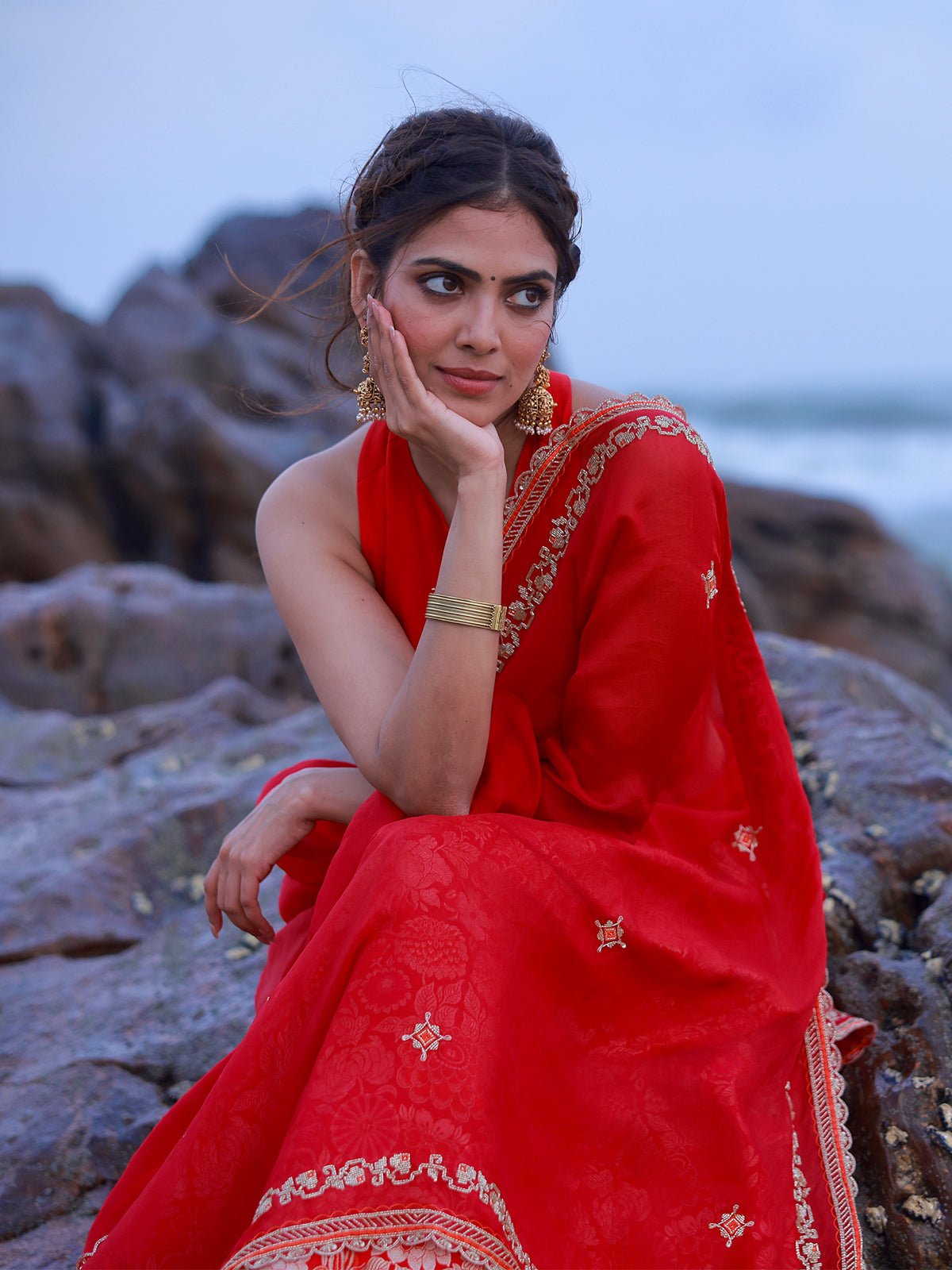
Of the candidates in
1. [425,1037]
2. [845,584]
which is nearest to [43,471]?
[845,584]

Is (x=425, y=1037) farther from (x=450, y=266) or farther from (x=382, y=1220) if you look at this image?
(x=450, y=266)

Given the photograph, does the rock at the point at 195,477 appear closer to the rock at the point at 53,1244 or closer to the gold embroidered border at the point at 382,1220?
the rock at the point at 53,1244

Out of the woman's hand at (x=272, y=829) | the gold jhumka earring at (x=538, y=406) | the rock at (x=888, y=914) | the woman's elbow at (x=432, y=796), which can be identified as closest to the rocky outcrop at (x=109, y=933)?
the woman's hand at (x=272, y=829)

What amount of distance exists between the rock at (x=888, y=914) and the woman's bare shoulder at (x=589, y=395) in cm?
128

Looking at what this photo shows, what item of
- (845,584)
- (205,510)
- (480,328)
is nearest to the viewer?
(480,328)

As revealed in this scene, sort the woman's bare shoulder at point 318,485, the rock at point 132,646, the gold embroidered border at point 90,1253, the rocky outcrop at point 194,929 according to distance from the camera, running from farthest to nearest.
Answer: the rock at point 132,646, the woman's bare shoulder at point 318,485, the rocky outcrop at point 194,929, the gold embroidered border at point 90,1253

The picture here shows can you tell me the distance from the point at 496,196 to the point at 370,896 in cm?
129

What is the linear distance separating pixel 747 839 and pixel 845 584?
667cm

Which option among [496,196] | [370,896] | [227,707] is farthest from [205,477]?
[370,896]

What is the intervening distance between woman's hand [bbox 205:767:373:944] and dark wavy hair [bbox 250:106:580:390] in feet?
3.19

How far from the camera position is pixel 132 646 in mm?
5184

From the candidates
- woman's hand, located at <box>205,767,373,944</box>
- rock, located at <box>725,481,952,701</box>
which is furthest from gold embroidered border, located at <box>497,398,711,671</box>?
rock, located at <box>725,481,952,701</box>

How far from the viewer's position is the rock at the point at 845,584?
8.05 meters

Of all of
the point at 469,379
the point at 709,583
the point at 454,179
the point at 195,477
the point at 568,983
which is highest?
the point at 454,179
